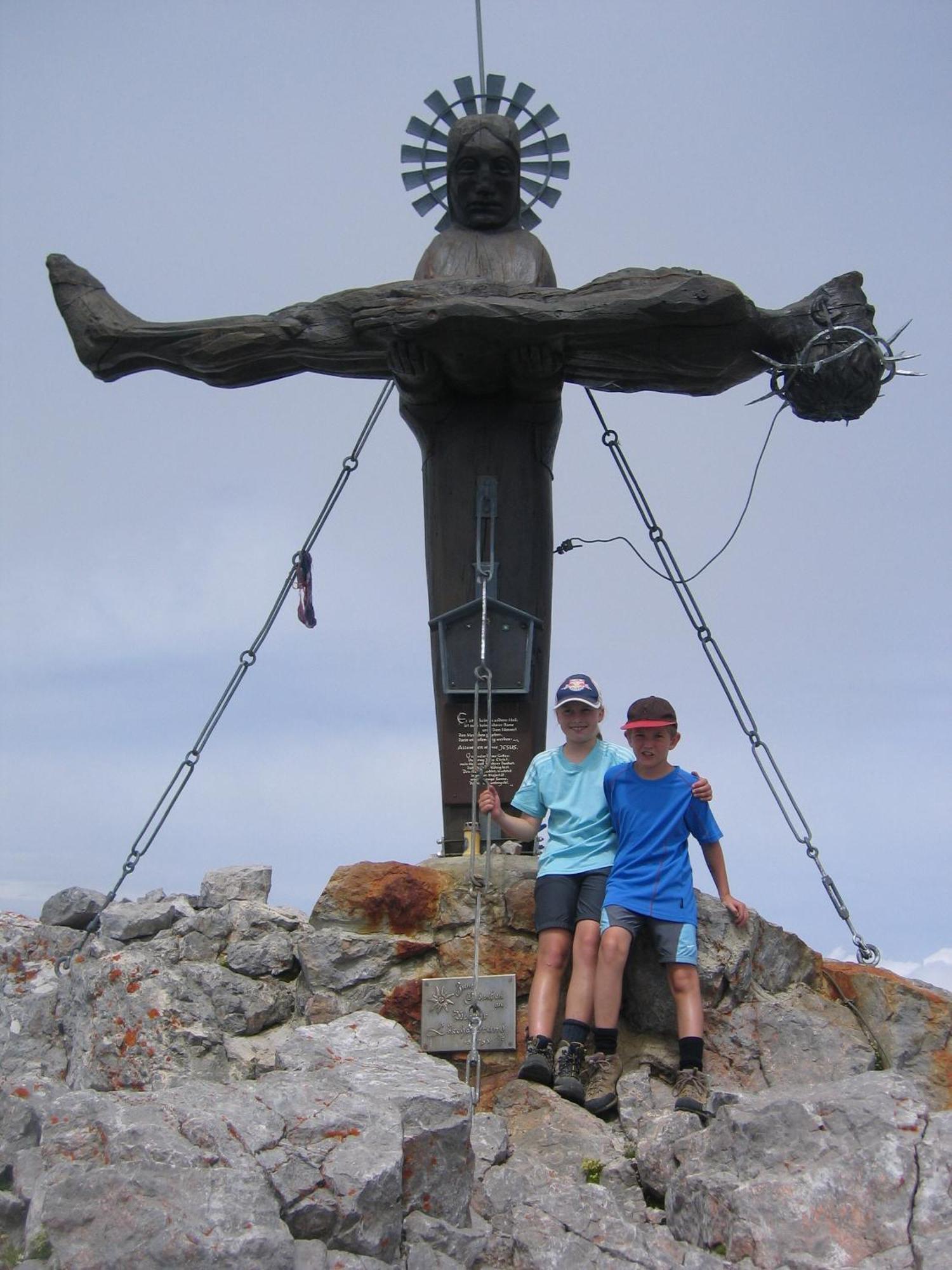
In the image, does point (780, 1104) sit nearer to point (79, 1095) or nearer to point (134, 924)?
point (79, 1095)

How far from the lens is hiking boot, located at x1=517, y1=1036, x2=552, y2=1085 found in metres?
4.75

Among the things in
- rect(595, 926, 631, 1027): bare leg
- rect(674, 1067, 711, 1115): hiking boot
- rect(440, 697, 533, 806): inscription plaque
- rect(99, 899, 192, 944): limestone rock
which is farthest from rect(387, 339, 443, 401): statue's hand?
rect(674, 1067, 711, 1115): hiking boot

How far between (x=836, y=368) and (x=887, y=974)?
2.62 meters

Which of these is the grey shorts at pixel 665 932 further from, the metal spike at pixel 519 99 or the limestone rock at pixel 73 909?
the metal spike at pixel 519 99

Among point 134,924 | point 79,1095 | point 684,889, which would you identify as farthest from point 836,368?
point 79,1095

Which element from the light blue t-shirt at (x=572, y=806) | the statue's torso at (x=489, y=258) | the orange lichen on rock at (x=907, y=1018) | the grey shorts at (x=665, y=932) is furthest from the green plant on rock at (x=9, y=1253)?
the statue's torso at (x=489, y=258)

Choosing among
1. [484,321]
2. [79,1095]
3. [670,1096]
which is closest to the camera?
[79,1095]

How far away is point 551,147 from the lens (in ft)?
24.4

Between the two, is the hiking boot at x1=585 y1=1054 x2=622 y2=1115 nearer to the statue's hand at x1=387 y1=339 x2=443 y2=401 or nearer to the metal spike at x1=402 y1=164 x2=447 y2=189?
the statue's hand at x1=387 y1=339 x2=443 y2=401

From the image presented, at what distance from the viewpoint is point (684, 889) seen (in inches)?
200

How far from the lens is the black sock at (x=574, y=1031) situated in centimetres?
483

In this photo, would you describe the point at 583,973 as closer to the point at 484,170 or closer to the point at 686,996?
the point at 686,996

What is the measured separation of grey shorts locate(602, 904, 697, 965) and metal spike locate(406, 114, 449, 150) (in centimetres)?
439

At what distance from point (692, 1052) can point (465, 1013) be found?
0.93 metres
